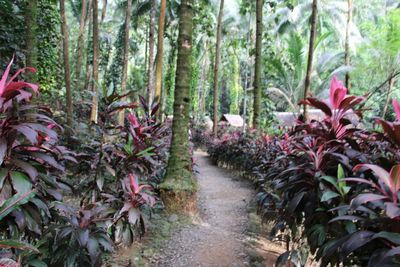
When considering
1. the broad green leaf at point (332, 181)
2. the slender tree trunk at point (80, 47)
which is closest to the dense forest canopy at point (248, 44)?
the slender tree trunk at point (80, 47)

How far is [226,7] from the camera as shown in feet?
76.4

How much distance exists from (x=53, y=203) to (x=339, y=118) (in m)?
2.07

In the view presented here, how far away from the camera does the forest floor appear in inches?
144

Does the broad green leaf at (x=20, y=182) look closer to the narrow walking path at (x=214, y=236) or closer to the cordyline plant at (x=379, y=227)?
the cordyline plant at (x=379, y=227)

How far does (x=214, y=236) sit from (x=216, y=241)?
177 millimetres

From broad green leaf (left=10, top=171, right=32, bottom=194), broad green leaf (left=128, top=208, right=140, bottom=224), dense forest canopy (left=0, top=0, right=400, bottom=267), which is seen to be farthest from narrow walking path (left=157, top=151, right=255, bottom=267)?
broad green leaf (left=10, top=171, right=32, bottom=194)

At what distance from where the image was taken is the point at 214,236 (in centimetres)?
442

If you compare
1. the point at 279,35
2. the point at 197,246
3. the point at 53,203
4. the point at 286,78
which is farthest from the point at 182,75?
the point at 279,35

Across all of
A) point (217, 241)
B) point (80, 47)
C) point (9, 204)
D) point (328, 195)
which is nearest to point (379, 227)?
point (328, 195)

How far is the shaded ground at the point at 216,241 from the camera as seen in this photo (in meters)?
3.67

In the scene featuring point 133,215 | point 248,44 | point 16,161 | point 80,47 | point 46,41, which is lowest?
point 133,215

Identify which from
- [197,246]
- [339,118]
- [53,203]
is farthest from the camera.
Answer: [197,246]

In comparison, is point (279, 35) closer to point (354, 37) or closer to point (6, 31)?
point (354, 37)

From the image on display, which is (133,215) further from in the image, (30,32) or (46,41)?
(46,41)
